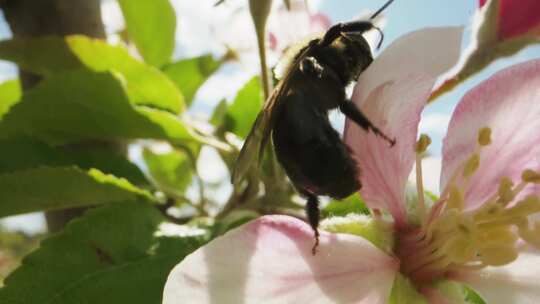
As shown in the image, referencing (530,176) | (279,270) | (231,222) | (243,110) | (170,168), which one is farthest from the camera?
(170,168)

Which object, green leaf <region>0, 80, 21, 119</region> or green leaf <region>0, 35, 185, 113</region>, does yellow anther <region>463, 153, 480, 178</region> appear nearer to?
green leaf <region>0, 35, 185, 113</region>

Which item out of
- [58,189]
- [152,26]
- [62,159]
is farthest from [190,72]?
[58,189]

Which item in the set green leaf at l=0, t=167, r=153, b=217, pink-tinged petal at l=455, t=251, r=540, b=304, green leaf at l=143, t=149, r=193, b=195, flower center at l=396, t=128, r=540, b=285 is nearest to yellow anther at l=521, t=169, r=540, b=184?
flower center at l=396, t=128, r=540, b=285

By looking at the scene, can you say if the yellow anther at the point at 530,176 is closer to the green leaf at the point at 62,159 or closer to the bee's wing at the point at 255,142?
the bee's wing at the point at 255,142

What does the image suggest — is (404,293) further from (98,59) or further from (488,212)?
(98,59)

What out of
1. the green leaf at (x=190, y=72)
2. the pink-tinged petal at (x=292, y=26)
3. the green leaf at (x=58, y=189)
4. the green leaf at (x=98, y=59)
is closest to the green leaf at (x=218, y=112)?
the green leaf at (x=190, y=72)

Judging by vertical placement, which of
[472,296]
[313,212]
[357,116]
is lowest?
[472,296]
